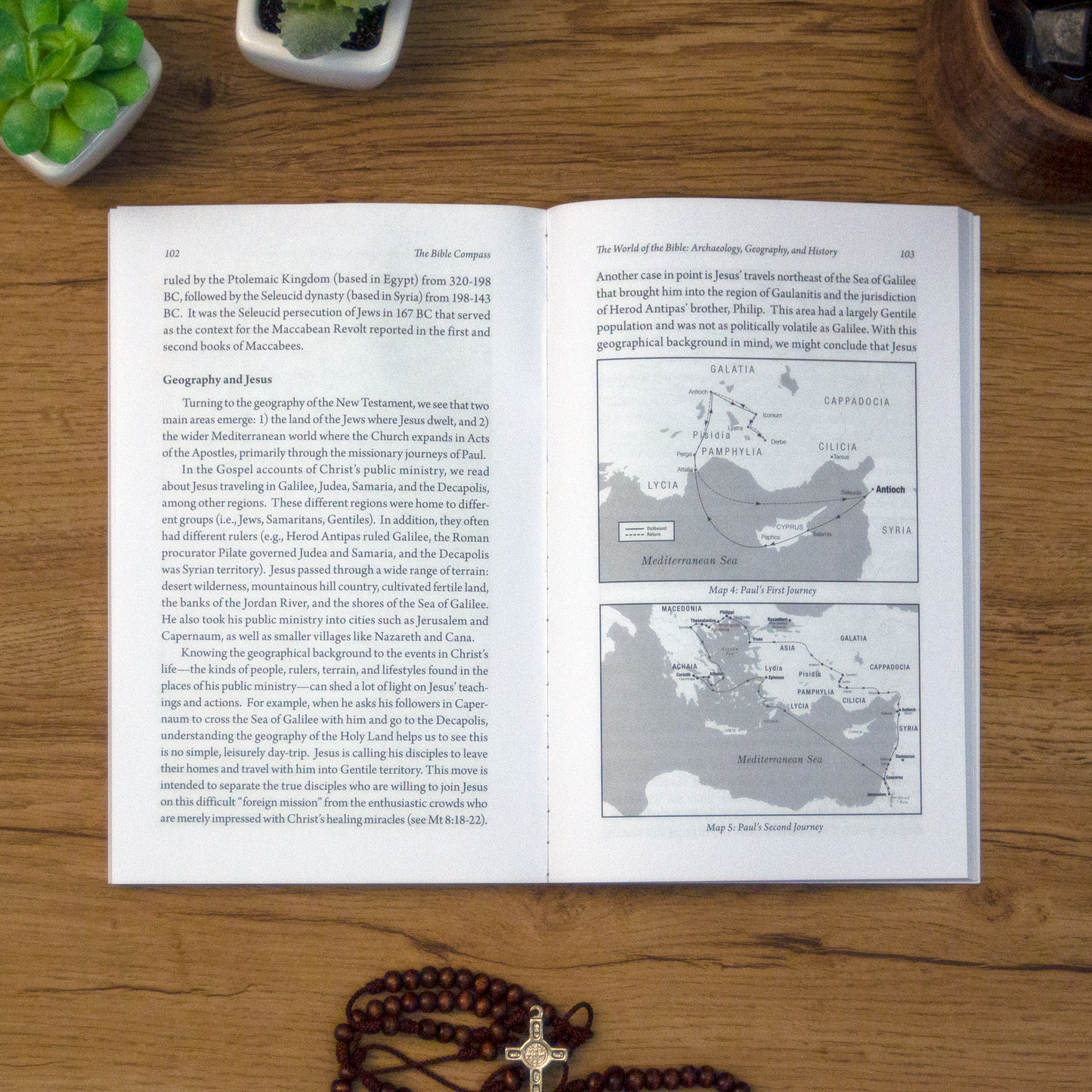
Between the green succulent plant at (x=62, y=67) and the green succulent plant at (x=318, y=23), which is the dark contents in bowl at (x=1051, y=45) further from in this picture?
the green succulent plant at (x=62, y=67)

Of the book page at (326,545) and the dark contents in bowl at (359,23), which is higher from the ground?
the dark contents in bowl at (359,23)

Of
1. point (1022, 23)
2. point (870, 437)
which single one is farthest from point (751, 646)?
point (1022, 23)

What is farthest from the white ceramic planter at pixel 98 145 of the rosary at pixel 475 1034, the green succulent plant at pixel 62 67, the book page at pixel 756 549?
the rosary at pixel 475 1034

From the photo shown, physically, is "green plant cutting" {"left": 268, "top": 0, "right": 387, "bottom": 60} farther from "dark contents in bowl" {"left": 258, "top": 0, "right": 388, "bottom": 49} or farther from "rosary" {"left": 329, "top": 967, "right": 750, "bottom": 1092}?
"rosary" {"left": 329, "top": 967, "right": 750, "bottom": 1092}

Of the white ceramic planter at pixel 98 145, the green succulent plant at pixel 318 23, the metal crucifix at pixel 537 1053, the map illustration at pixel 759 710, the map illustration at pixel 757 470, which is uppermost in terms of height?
the green succulent plant at pixel 318 23

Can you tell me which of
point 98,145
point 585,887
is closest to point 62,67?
point 98,145

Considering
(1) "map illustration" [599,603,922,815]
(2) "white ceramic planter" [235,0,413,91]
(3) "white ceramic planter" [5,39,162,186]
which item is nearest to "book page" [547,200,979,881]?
Result: (1) "map illustration" [599,603,922,815]

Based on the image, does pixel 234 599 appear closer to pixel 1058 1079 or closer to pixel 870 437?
pixel 870 437
